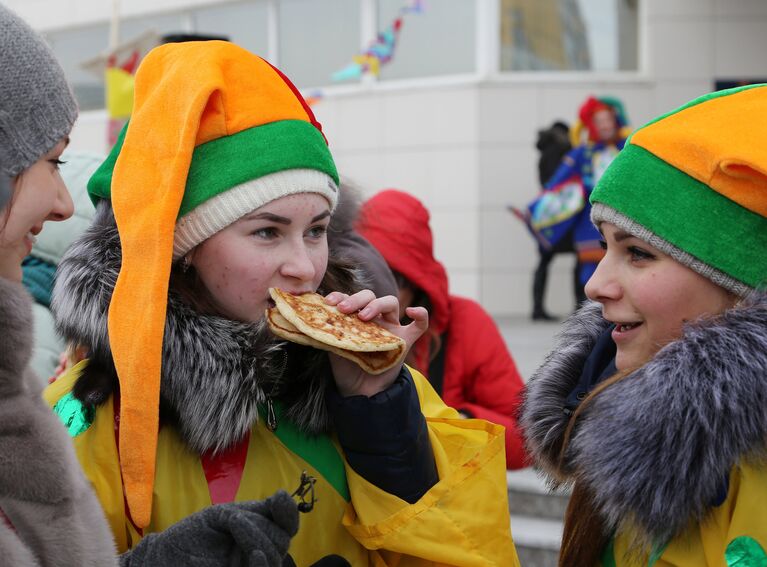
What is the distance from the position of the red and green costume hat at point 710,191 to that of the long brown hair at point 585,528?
1.02 ft

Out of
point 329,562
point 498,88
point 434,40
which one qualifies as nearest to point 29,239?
point 329,562

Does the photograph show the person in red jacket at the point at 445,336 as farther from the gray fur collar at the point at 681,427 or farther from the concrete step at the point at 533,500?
the gray fur collar at the point at 681,427

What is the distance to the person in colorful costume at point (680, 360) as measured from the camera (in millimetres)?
1829

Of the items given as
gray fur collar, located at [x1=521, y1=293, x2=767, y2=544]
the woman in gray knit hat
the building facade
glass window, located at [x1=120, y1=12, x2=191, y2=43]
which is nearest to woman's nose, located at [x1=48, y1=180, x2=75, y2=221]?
the woman in gray knit hat

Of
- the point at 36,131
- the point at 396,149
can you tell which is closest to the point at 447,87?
the point at 396,149

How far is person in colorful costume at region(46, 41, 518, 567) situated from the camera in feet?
6.36

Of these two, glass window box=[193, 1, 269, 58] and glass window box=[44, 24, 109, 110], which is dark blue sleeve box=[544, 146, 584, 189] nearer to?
glass window box=[193, 1, 269, 58]

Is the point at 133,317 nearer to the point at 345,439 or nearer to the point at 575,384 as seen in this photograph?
the point at 345,439

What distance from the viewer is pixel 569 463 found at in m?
2.15

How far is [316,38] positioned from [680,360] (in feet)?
36.4

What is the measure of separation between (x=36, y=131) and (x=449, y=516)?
1197mm

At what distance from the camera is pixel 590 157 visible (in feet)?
29.1

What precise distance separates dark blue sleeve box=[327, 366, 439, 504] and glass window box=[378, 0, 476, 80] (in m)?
9.72

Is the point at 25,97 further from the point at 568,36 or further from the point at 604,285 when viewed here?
the point at 568,36
